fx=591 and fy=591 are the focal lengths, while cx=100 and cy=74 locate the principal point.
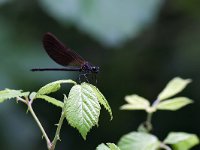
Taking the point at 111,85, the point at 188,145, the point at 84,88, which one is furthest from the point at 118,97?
the point at 84,88

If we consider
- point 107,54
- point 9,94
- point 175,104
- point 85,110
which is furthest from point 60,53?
point 107,54

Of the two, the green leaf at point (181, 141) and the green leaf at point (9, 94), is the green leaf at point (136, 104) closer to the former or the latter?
the green leaf at point (181, 141)

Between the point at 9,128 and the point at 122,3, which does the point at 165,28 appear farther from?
the point at 9,128

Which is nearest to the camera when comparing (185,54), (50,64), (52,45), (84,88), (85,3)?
(84,88)

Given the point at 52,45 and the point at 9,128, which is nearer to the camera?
the point at 52,45

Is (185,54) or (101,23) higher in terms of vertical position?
(101,23)

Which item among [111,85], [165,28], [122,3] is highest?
[122,3]
